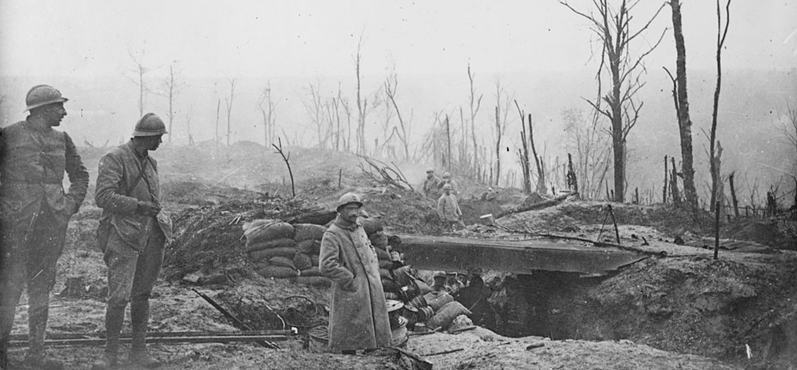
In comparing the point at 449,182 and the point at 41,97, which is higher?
the point at 41,97

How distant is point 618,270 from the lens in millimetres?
8250

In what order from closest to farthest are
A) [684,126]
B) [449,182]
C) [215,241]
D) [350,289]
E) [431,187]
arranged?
[350,289] < [215,241] < [684,126] < [449,182] < [431,187]

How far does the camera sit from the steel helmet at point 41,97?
394 cm

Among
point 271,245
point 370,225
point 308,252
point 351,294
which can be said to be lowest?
point 308,252

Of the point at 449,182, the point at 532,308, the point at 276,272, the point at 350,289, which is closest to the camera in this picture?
the point at 350,289

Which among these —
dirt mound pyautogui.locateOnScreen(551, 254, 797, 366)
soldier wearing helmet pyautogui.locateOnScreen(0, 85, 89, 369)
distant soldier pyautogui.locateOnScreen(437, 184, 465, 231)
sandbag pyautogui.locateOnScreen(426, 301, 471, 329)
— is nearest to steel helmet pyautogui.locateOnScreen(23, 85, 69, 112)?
soldier wearing helmet pyautogui.locateOnScreen(0, 85, 89, 369)

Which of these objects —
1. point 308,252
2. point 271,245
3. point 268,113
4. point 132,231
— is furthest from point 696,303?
point 268,113

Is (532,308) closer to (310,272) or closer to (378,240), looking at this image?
(378,240)

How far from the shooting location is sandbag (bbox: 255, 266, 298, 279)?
24.6 feet

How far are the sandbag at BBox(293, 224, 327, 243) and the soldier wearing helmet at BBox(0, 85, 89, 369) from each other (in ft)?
12.3

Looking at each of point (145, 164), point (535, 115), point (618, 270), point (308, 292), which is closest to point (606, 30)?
point (618, 270)

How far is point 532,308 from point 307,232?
3.63 m

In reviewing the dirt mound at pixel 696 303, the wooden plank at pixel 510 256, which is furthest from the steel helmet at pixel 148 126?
the dirt mound at pixel 696 303

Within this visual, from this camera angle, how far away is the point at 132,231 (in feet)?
13.4
